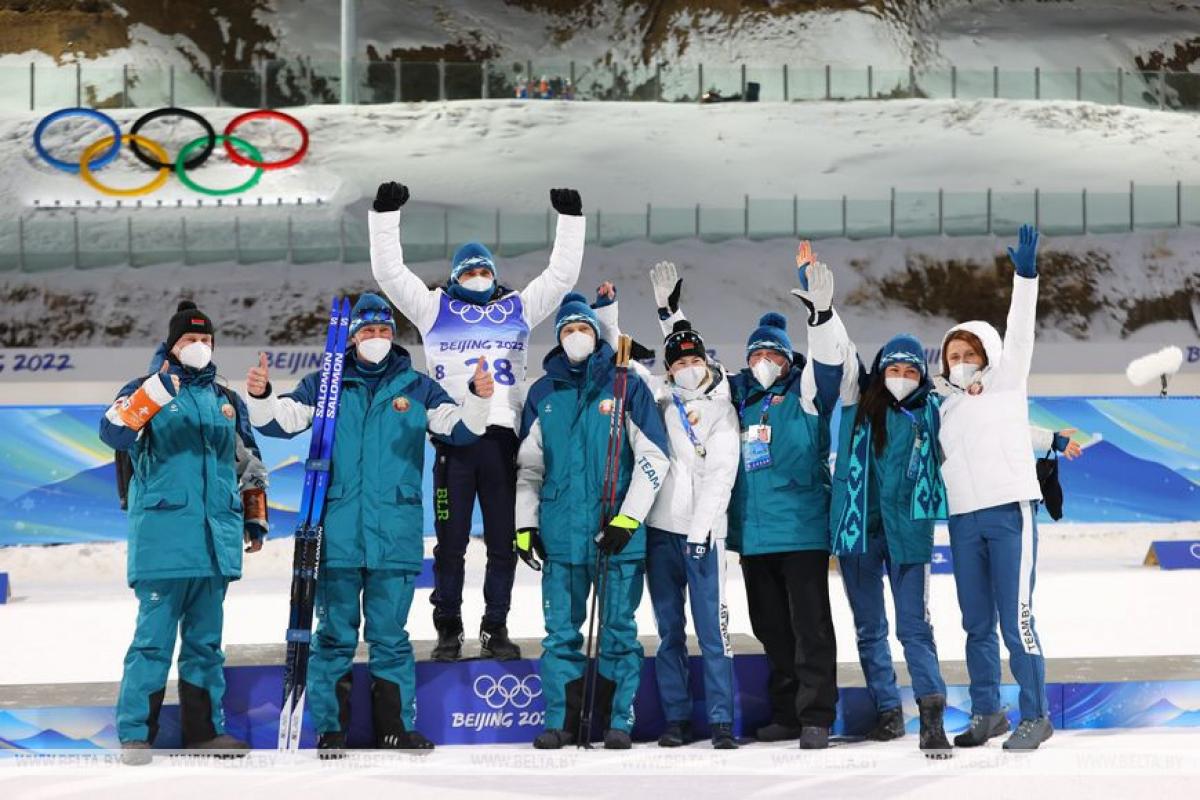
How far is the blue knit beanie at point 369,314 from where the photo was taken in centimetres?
646

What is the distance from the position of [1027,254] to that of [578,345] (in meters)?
1.87

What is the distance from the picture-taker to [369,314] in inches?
255

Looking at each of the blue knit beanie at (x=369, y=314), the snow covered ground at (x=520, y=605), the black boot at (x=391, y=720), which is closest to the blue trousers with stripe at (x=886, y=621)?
the snow covered ground at (x=520, y=605)

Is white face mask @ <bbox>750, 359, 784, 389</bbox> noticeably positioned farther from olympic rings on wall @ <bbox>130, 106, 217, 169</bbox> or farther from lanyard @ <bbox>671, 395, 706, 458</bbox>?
olympic rings on wall @ <bbox>130, 106, 217, 169</bbox>

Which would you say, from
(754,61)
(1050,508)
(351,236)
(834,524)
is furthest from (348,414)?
(754,61)

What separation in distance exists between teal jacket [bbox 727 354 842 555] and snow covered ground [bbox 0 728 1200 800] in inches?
33.7

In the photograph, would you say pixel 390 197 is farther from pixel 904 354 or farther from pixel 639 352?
pixel 904 354

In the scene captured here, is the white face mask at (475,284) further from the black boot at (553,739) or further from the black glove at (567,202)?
the black boot at (553,739)

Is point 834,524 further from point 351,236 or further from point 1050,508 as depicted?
point 351,236

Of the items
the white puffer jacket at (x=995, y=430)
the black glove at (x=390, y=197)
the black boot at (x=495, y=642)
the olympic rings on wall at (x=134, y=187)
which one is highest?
the olympic rings on wall at (x=134, y=187)

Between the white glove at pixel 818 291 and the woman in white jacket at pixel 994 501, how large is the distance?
517mm

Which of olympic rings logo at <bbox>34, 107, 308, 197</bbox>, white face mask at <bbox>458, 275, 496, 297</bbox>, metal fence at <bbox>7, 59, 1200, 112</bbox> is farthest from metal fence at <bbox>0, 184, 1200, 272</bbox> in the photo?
white face mask at <bbox>458, 275, 496, 297</bbox>

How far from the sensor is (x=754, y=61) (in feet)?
134

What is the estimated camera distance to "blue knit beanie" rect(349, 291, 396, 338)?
646cm
